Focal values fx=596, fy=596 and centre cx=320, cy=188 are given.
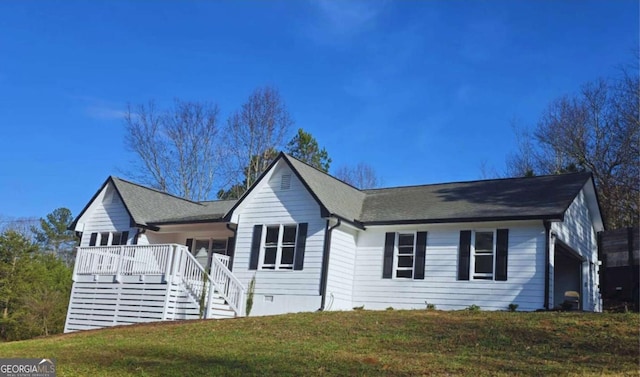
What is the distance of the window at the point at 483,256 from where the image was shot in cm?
1800

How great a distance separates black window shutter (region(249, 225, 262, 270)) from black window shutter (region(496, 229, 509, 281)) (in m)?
7.96

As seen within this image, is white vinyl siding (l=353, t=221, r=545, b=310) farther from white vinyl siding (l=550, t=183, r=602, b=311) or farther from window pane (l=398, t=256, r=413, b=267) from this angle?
white vinyl siding (l=550, t=183, r=602, b=311)

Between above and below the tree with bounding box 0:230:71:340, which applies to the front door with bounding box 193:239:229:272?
above

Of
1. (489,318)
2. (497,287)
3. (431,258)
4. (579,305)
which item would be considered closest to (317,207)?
(431,258)

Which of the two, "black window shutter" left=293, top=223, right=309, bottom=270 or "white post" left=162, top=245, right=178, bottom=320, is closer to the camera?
"white post" left=162, top=245, right=178, bottom=320

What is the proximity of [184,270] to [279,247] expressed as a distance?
3.23m

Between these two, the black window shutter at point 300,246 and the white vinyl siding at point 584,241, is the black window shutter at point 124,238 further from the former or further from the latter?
the white vinyl siding at point 584,241

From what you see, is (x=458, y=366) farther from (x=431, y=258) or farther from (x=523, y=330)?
(x=431, y=258)

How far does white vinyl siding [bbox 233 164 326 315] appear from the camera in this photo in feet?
63.4

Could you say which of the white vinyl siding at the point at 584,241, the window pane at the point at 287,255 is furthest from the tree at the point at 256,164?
the white vinyl siding at the point at 584,241

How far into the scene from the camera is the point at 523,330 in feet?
39.3

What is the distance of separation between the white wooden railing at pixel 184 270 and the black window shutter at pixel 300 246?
2.03m

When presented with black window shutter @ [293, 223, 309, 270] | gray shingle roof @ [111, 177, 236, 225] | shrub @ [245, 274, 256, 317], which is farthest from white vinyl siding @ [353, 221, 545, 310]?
gray shingle roof @ [111, 177, 236, 225]

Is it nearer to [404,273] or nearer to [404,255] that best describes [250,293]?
[404,273]
